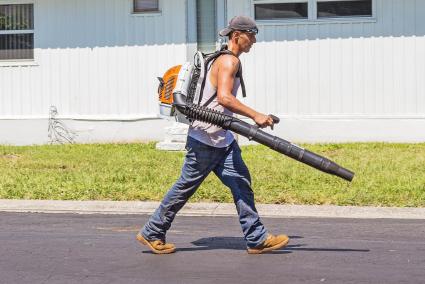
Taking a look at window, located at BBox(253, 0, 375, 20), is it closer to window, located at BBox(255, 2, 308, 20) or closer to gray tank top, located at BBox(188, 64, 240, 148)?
window, located at BBox(255, 2, 308, 20)

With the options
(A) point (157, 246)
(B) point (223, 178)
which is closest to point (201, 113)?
(B) point (223, 178)

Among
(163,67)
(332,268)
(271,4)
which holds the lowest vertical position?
(332,268)

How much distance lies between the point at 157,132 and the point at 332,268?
1036 centimetres

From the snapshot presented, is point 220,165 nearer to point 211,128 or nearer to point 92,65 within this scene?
point 211,128

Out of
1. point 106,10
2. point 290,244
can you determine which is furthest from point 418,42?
point 290,244

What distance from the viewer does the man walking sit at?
799 centimetres

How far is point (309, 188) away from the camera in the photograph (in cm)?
1186

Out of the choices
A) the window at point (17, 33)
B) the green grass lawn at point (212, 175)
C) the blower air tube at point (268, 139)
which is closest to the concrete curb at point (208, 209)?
the green grass lawn at point (212, 175)

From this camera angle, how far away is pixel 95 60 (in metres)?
18.1

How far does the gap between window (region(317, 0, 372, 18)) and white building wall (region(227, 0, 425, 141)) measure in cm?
16

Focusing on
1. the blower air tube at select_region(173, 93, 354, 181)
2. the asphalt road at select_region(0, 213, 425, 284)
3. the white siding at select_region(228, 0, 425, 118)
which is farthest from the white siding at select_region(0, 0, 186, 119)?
the blower air tube at select_region(173, 93, 354, 181)

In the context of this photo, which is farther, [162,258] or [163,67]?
[163,67]

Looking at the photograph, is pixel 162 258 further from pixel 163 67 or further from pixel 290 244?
pixel 163 67

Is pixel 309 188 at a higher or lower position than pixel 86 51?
Answer: lower
